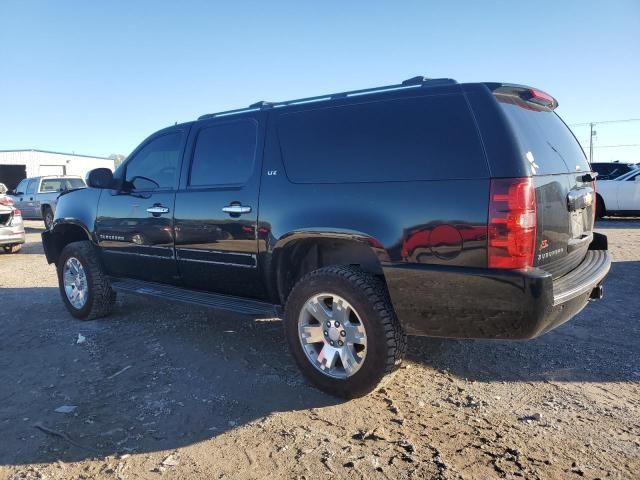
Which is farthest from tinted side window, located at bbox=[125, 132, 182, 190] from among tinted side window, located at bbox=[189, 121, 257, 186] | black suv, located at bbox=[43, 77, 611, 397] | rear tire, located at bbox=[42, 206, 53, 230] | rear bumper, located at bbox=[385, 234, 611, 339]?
rear tire, located at bbox=[42, 206, 53, 230]

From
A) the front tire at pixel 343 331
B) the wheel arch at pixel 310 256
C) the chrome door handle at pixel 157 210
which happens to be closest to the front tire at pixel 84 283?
the chrome door handle at pixel 157 210

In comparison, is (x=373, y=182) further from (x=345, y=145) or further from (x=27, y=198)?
(x=27, y=198)

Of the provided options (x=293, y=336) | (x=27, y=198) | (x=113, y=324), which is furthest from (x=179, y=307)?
(x=27, y=198)

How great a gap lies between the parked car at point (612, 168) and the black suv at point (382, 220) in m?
12.8

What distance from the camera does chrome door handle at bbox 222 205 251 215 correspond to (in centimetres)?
385

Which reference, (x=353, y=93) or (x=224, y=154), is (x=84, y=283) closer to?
(x=224, y=154)

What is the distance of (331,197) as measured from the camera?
337cm

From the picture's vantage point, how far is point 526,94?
3.33 metres

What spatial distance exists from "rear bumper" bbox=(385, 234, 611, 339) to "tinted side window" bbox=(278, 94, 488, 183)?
58 centimetres

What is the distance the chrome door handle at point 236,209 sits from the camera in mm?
3854

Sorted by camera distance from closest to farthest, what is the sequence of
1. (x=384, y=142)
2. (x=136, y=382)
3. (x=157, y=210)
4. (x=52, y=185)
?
(x=384, y=142) < (x=136, y=382) < (x=157, y=210) < (x=52, y=185)

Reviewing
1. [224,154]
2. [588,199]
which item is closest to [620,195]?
[588,199]

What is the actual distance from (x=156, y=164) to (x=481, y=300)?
337cm

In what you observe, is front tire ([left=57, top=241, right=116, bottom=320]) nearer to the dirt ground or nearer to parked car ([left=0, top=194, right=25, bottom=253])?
the dirt ground
